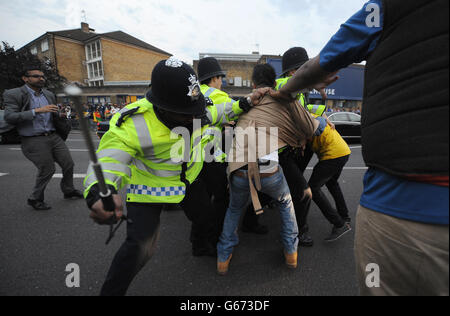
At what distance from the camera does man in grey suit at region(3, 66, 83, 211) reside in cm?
307

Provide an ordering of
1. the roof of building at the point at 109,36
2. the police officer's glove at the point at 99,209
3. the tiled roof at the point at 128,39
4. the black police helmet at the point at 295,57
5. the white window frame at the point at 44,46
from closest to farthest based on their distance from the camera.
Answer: the police officer's glove at the point at 99,209 < the black police helmet at the point at 295,57 < the roof of building at the point at 109,36 < the tiled roof at the point at 128,39 < the white window frame at the point at 44,46

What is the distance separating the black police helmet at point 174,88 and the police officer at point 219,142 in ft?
1.53

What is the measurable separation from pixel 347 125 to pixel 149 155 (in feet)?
32.4

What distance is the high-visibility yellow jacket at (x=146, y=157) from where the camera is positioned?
1.31m

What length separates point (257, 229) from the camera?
269cm

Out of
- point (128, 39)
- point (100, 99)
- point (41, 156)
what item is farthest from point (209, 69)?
point (128, 39)

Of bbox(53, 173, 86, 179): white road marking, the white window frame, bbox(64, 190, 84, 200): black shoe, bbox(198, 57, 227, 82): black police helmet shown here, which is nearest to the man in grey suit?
bbox(64, 190, 84, 200): black shoe

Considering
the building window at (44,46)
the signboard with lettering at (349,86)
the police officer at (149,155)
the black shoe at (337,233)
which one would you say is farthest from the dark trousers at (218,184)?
the building window at (44,46)

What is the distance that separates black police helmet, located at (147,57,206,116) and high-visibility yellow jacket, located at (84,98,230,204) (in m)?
0.13

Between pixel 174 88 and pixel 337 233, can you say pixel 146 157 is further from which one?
pixel 337 233

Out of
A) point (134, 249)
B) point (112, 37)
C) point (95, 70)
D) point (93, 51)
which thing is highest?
point (112, 37)

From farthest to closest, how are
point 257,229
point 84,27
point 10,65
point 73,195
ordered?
point 84,27 < point 10,65 < point 73,195 < point 257,229

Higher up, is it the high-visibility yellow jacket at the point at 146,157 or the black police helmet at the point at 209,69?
the black police helmet at the point at 209,69

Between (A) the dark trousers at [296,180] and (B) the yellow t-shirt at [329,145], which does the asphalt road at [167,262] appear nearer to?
(A) the dark trousers at [296,180]
